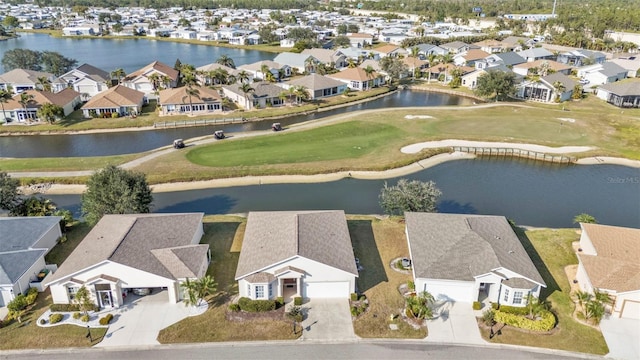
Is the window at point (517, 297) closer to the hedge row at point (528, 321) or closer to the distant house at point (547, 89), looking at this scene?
the hedge row at point (528, 321)

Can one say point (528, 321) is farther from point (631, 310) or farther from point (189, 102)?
point (189, 102)

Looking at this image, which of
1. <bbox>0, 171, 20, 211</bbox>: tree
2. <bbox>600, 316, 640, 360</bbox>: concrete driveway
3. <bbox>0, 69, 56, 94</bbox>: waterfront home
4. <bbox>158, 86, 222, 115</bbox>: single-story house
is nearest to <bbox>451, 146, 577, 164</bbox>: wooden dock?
<bbox>600, 316, 640, 360</bbox>: concrete driveway

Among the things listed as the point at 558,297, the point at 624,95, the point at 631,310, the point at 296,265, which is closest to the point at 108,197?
the point at 296,265

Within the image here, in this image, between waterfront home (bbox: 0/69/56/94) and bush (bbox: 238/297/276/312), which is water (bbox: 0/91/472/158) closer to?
waterfront home (bbox: 0/69/56/94)

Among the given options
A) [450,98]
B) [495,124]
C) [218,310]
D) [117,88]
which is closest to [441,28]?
[450,98]

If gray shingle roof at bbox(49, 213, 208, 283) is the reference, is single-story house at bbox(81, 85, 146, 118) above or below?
above
